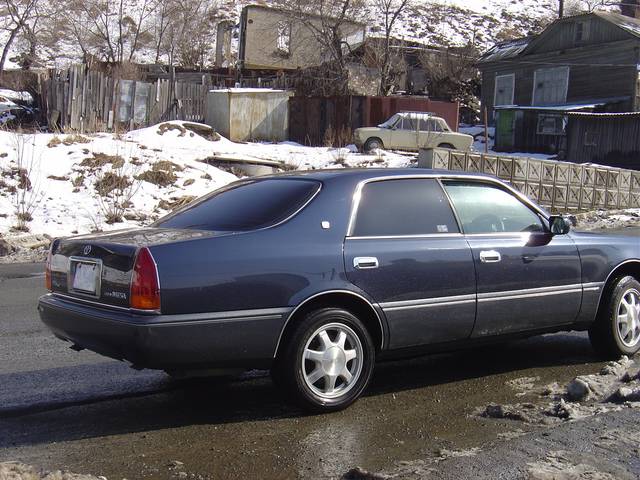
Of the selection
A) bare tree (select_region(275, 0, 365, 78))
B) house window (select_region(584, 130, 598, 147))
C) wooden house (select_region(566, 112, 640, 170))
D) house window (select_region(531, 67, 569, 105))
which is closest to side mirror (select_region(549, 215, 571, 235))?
wooden house (select_region(566, 112, 640, 170))

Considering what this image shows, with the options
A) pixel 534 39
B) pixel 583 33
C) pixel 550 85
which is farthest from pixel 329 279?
pixel 534 39

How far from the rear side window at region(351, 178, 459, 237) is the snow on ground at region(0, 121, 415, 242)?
34.6 ft

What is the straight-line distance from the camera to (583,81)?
38.8m

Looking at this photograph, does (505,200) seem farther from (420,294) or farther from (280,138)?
(280,138)

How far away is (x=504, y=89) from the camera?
44125mm

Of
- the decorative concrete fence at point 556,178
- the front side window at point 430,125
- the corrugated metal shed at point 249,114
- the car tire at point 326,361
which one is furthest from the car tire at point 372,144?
the car tire at point 326,361

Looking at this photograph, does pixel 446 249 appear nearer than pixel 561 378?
Yes

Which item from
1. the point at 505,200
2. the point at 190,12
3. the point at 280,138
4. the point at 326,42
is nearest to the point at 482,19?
the point at 190,12

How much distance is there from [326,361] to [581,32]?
3884 centimetres

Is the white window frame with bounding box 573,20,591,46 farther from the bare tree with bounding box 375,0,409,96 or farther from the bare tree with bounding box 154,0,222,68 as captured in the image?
the bare tree with bounding box 154,0,222,68

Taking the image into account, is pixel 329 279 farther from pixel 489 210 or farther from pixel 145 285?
pixel 489 210

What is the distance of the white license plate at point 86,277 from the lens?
4.49m

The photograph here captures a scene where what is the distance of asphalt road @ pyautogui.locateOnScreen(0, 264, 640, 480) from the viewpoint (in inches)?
152

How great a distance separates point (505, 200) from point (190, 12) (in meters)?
51.8
